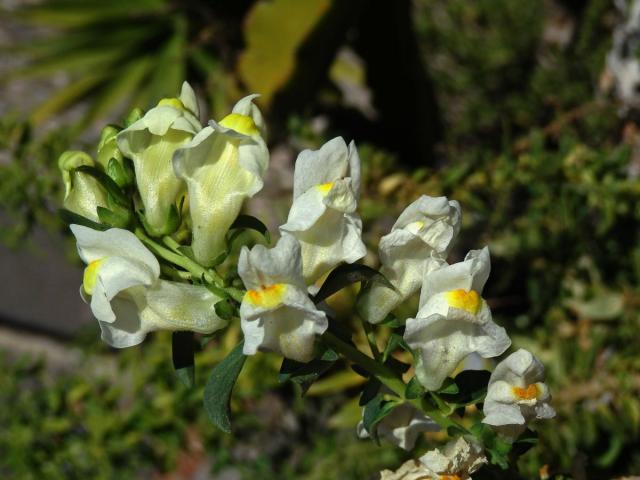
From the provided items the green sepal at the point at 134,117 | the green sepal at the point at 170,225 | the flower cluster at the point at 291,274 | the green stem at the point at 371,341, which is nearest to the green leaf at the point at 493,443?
the flower cluster at the point at 291,274

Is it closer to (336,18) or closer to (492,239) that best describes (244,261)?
(492,239)

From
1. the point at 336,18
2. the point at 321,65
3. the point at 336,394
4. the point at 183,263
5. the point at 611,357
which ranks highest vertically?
the point at 183,263

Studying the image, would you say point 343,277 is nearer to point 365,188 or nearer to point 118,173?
point 118,173

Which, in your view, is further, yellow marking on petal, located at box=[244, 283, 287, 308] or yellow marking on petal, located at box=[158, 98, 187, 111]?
yellow marking on petal, located at box=[158, 98, 187, 111]

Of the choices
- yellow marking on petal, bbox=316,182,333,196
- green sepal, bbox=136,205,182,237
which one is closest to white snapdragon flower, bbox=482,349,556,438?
yellow marking on petal, bbox=316,182,333,196

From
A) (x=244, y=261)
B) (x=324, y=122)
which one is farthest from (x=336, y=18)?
(x=244, y=261)

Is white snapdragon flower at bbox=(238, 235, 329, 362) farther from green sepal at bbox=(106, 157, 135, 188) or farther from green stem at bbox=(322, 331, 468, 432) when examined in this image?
green sepal at bbox=(106, 157, 135, 188)

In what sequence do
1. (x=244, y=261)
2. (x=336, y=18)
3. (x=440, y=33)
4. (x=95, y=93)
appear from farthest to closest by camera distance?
(x=440, y=33)
(x=95, y=93)
(x=336, y=18)
(x=244, y=261)
